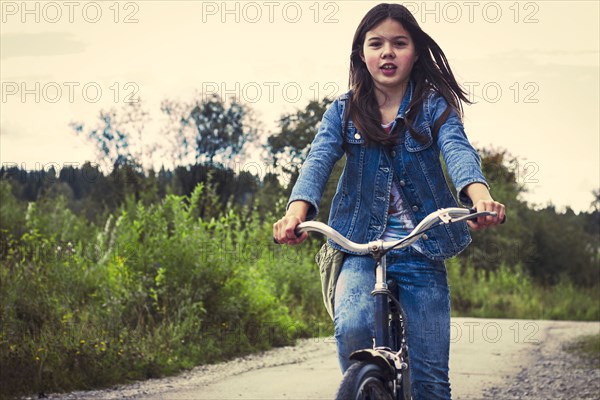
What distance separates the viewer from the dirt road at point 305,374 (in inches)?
317

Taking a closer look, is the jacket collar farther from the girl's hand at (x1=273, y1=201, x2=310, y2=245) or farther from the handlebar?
the girl's hand at (x1=273, y1=201, x2=310, y2=245)

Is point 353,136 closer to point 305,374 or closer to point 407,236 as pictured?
point 407,236

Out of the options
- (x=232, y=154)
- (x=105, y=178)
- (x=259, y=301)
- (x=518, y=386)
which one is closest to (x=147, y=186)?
(x=105, y=178)

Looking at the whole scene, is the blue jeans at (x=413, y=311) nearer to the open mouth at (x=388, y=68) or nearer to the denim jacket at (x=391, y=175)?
the denim jacket at (x=391, y=175)

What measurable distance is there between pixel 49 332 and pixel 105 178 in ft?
59.7

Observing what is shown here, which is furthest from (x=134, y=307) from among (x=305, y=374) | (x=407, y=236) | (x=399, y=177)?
(x=407, y=236)

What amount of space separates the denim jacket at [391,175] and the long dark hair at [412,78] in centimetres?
4

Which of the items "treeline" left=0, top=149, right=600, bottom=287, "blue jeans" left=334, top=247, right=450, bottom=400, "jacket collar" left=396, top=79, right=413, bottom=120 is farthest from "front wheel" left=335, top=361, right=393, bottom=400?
"treeline" left=0, top=149, right=600, bottom=287

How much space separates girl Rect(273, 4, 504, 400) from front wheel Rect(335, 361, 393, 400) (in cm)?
28

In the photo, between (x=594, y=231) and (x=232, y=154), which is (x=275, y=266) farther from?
(x=594, y=231)

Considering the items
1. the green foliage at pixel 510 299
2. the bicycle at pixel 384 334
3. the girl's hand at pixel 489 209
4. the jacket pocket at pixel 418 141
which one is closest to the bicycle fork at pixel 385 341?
the bicycle at pixel 384 334

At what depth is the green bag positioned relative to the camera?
13.0ft

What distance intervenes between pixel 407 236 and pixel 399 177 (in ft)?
1.90

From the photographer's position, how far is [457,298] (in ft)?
Result: 67.7
